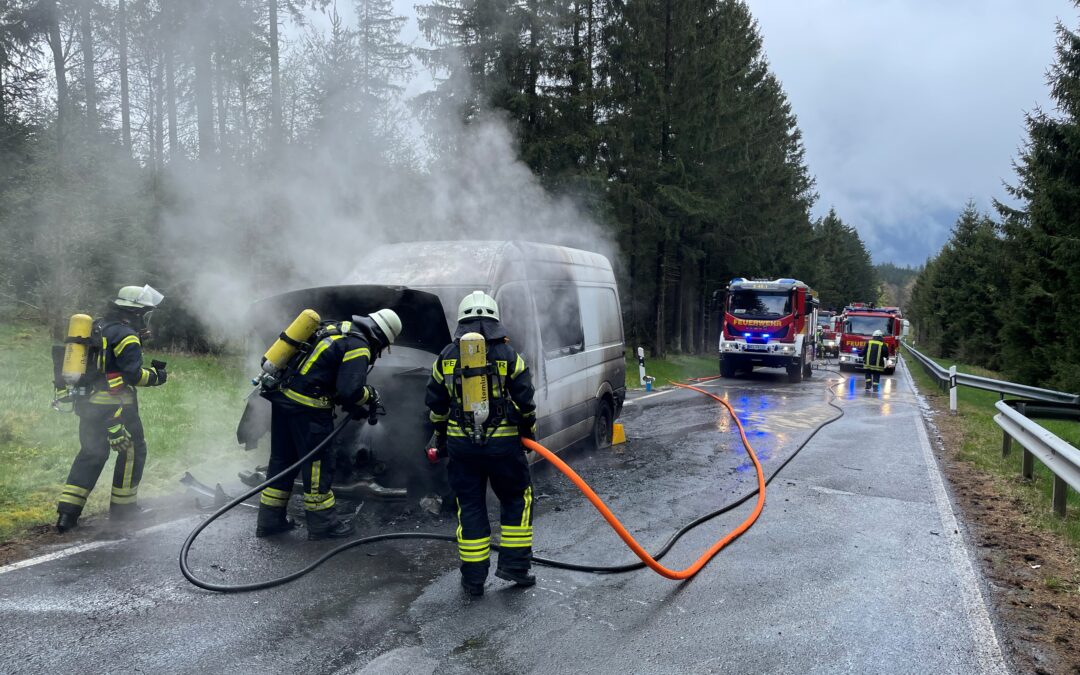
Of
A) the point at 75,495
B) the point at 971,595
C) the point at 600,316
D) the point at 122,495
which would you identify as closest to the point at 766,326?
the point at 600,316

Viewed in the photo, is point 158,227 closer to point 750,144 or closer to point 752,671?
point 752,671

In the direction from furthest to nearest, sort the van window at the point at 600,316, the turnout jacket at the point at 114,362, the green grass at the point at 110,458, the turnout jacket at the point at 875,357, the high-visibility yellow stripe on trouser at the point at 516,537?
1. the turnout jacket at the point at 875,357
2. the van window at the point at 600,316
3. the green grass at the point at 110,458
4. the turnout jacket at the point at 114,362
5. the high-visibility yellow stripe on trouser at the point at 516,537

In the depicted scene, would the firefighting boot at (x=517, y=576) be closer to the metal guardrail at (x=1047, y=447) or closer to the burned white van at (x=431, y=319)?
the burned white van at (x=431, y=319)

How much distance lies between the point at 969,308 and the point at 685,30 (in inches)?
1290

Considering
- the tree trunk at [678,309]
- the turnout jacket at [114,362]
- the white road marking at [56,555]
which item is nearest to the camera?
the white road marking at [56,555]

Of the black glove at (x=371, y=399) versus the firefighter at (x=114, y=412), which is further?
the firefighter at (x=114, y=412)

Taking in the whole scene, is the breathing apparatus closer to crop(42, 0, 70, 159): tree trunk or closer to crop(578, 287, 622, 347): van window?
crop(578, 287, 622, 347): van window

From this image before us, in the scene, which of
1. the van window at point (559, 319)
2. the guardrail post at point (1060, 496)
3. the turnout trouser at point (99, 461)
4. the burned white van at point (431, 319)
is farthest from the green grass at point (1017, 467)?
the turnout trouser at point (99, 461)

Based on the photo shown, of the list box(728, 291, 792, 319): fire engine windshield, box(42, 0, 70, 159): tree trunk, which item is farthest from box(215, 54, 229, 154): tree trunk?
box(728, 291, 792, 319): fire engine windshield

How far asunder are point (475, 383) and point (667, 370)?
59.7 feet

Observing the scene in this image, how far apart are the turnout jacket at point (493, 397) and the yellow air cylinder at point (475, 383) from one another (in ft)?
0.17

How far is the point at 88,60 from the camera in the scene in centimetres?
1593

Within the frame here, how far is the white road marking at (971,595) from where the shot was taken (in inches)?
136

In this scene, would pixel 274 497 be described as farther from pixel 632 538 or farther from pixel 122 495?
pixel 632 538
